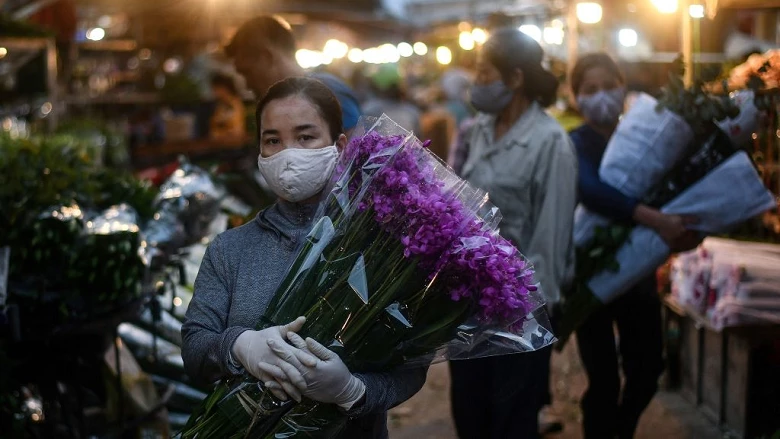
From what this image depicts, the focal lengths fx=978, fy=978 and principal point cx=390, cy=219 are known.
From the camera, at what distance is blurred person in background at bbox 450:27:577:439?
427 centimetres

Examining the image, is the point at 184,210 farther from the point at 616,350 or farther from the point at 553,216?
the point at 616,350

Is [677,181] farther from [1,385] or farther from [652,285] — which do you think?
[1,385]

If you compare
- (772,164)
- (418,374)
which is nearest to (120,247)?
(418,374)

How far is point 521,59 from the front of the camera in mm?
4559

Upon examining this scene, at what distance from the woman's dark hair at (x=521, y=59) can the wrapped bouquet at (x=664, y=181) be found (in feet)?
1.71

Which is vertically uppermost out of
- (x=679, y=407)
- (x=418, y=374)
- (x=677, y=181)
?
(x=677, y=181)

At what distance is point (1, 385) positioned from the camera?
3.85m

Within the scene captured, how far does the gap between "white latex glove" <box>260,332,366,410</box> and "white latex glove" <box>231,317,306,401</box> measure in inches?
0.5

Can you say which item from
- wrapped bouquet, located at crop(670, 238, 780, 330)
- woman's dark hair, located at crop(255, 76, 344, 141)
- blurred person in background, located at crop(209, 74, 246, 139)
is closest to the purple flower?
woman's dark hair, located at crop(255, 76, 344, 141)

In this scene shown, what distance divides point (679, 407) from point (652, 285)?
69.7 inches

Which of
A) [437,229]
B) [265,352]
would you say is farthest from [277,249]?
[437,229]

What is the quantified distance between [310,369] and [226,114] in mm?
9883

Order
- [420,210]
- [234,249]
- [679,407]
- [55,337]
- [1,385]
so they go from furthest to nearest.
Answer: [679,407] → [55,337] → [1,385] → [234,249] → [420,210]

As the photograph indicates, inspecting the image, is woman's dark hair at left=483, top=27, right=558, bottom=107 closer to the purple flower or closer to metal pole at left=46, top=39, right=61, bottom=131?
the purple flower
